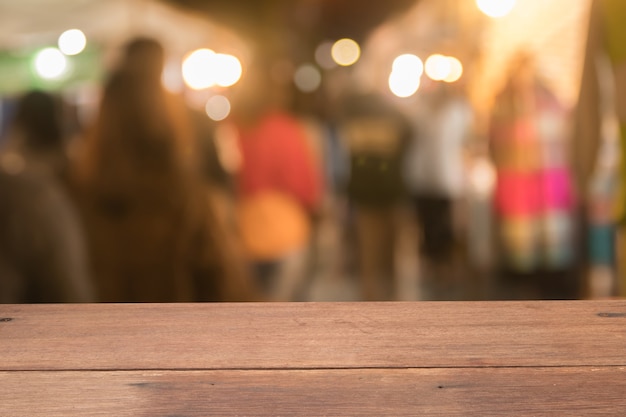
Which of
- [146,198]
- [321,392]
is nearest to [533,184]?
[146,198]

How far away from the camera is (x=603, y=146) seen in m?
2.07

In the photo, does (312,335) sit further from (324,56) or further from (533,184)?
(533,184)

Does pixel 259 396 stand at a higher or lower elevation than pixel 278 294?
higher

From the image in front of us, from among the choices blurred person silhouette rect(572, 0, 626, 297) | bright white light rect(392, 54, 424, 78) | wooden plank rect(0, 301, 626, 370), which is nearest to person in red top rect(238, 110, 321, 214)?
bright white light rect(392, 54, 424, 78)

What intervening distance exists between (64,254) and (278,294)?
33.0 inches

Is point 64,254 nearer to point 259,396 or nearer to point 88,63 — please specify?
point 88,63

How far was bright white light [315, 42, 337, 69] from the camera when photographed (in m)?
2.28

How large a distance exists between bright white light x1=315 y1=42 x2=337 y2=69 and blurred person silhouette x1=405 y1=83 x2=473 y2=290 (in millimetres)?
302

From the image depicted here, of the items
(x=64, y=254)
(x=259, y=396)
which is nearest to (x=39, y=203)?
(x=64, y=254)

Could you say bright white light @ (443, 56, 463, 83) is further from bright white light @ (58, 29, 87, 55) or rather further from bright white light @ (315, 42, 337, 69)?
bright white light @ (58, 29, 87, 55)

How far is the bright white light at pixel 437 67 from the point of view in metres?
2.31

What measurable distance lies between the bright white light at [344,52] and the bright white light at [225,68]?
285mm

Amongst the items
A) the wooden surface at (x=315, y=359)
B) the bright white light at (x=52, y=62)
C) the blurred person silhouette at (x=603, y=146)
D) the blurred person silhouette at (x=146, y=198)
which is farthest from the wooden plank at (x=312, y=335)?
the bright white light at (x=52, y=62)

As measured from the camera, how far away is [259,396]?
0.61 metres
